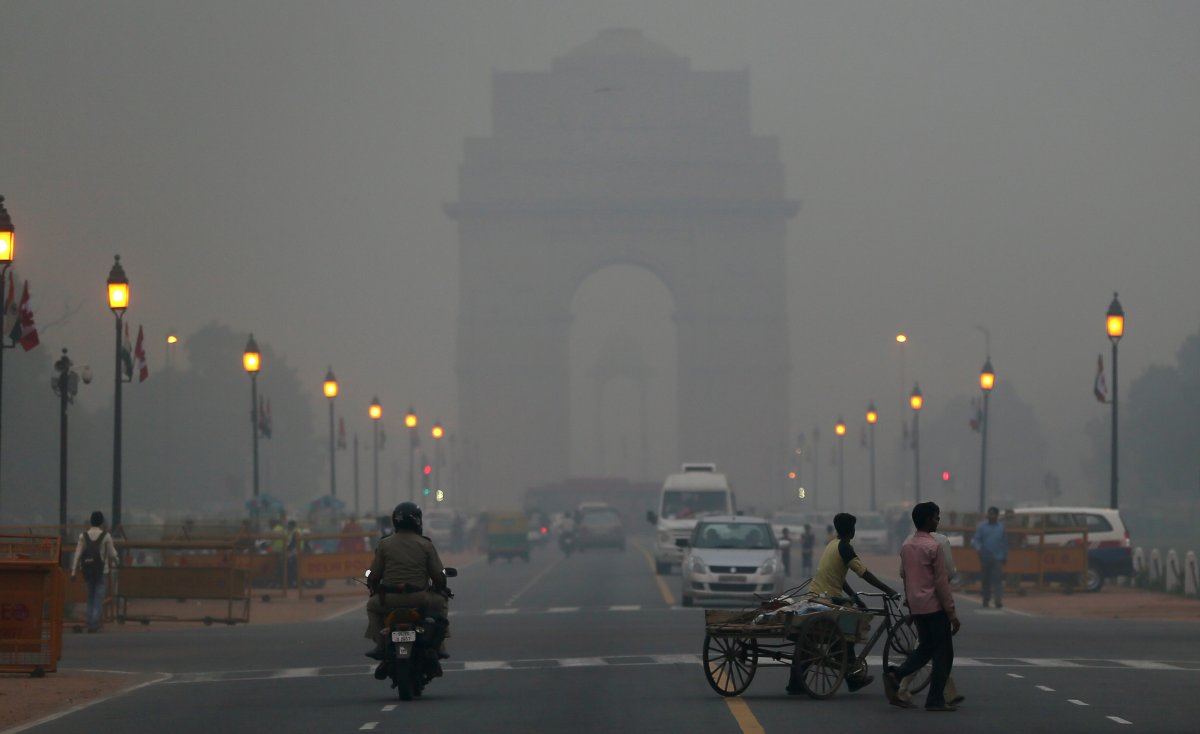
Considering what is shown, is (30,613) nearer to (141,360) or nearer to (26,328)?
(26,328)

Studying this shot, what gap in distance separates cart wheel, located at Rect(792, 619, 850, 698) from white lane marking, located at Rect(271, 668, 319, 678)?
5599 mm

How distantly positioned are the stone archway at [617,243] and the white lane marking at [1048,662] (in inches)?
3747

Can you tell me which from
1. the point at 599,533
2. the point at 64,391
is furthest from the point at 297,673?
the point at 599,533

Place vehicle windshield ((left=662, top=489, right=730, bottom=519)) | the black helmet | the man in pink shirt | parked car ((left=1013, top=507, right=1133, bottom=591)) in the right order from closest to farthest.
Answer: the man in pink shirt, the black helmet, parked car ((left=1013, top=507, right=1133, bottom=591)), vehicle windshield ((left=662, top=489, right=730, bottom=519))

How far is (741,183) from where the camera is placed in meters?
116

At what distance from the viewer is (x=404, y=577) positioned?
1617 centimetres

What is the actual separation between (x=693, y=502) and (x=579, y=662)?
28714 millimetres

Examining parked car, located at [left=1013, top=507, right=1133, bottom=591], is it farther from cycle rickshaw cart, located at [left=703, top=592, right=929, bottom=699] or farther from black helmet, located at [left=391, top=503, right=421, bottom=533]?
black helmet, located at [left=391, top=503, right=421, bottom=533]

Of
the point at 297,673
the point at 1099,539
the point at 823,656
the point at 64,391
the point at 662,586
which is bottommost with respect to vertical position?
the point at 662,586

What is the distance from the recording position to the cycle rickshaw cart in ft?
51.0

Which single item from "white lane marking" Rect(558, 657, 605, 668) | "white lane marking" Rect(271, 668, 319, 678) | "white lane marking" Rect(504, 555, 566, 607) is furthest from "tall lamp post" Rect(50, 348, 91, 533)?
"white lane marking" Rect(558, 657, 605, 668)

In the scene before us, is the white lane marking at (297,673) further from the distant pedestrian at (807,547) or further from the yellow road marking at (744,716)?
the distant pedestrian at (807,547)

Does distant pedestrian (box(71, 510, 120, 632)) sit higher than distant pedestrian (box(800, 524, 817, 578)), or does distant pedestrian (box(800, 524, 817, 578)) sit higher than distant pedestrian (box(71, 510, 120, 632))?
distant pedestrian (box(71, 510, 120, 632))

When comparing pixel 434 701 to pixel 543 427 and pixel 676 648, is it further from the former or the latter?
pixel 543 427
